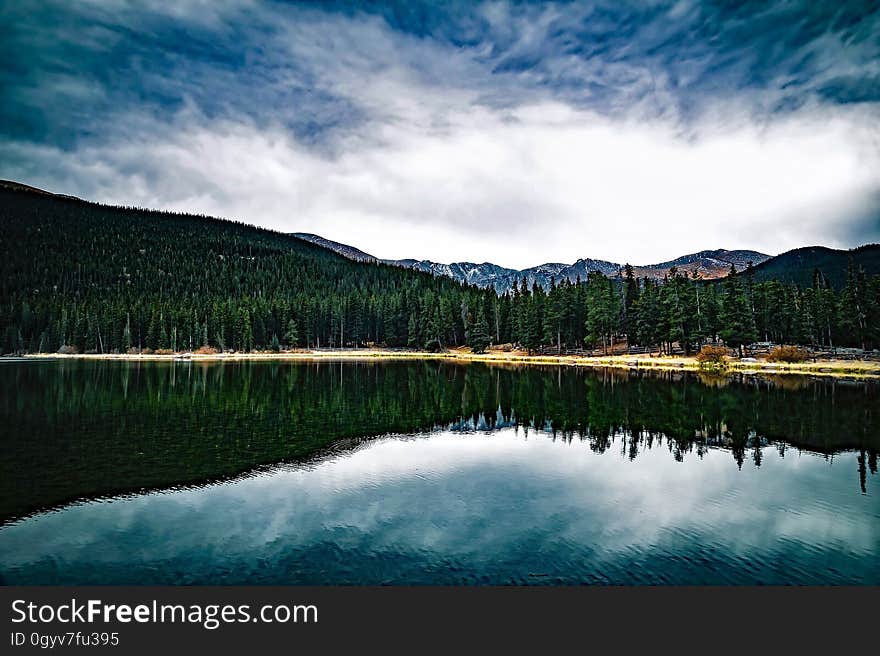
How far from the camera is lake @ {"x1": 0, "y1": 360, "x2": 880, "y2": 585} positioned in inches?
504

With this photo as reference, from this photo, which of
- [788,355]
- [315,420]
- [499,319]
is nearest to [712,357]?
[788,355]

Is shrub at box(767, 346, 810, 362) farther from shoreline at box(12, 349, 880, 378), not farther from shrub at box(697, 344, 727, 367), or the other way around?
shrub at box(697, 344, 727, 367)

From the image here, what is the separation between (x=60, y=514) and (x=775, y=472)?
2646 cm

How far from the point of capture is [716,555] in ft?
44.5

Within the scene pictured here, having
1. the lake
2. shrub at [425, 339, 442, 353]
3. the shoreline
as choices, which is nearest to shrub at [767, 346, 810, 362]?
the shoreline

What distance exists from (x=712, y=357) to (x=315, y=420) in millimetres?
60175

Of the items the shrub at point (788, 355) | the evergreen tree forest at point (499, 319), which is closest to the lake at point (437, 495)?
the shrub at point (788, 355)

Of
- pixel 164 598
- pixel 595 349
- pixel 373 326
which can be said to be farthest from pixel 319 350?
pixel 164 598

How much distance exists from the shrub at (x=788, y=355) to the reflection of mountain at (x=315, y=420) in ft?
61.7

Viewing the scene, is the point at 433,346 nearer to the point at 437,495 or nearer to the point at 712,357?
the point at 712,357

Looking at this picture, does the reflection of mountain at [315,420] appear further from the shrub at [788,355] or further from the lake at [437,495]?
the shrub at [788,355]

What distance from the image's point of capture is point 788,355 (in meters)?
71.9

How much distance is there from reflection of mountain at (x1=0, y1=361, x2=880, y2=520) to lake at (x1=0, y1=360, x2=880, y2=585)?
0.21 metres

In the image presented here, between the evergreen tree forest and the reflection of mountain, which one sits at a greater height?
the evergreen tree forest
